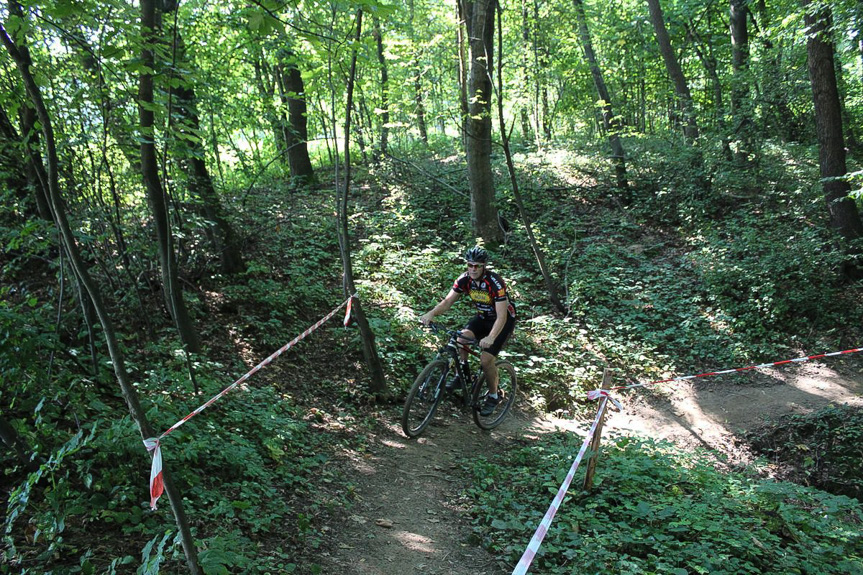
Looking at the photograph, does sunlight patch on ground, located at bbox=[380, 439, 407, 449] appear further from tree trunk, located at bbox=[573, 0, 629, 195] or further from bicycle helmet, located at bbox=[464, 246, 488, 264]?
tree trunk, located at bbox=[573, 0, 629, 195]

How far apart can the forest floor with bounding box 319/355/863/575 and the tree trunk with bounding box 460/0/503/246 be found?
597cm

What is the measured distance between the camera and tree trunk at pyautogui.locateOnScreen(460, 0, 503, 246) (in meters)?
11.4

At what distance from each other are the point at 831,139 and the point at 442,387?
10619 mm

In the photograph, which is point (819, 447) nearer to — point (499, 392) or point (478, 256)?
point (499, 392)

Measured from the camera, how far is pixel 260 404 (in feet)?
20.1

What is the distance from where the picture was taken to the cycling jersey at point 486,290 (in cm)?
663

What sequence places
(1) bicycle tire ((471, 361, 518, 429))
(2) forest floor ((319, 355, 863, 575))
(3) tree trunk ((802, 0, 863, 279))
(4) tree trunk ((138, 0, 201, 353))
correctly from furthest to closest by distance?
(3) tree trunk ((802, 0, 863, 279)), (1) bicycle tire ((471, 361, 518, 429)), (4) tree trunk ((138, 0, 201, 353)), (2) forest floor ((319, 355, 863, 575))

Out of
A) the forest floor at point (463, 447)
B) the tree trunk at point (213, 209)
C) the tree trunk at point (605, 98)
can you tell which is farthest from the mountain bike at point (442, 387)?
the tree trunk at point (605, 98)

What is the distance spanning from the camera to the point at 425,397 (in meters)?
6.79

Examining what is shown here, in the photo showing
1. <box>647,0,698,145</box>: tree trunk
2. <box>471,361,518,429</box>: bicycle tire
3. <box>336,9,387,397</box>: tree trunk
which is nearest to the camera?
<box>336,9,387,397</box>: tree trunk

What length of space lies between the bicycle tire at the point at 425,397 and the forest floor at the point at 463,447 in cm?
21

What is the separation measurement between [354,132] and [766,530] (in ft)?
30.5

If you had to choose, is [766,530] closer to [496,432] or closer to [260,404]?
[496,432]

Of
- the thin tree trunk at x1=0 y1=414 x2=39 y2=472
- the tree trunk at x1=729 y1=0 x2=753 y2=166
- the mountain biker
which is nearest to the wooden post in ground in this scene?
the mountain biker
